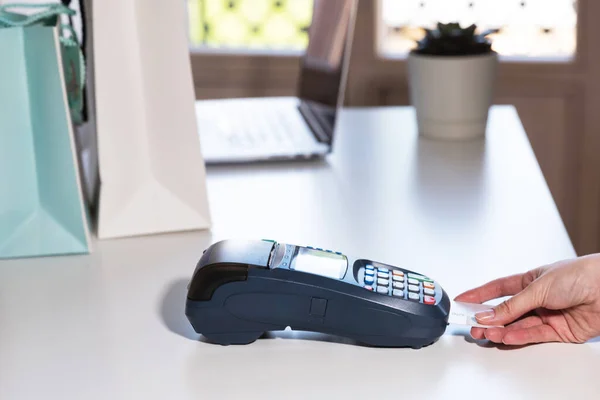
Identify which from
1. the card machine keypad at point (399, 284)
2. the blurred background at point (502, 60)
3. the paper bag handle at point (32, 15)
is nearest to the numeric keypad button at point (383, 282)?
the card machine keypad at point (399, 284)

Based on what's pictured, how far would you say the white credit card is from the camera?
73 cm

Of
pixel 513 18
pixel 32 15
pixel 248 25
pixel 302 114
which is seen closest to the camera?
pixel 32 15

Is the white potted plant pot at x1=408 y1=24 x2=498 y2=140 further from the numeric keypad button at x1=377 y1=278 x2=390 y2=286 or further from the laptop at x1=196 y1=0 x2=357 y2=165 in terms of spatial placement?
the numeric keypad button at x1=377 y1=278 x2=390 y2=286

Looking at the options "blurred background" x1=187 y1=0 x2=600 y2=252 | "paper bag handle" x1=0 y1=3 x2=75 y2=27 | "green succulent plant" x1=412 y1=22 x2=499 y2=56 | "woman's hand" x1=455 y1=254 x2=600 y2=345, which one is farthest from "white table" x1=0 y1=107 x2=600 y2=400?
"blurred background" x1=187 y1=0 x2=600 y2=252

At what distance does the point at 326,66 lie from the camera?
1416 millimetres

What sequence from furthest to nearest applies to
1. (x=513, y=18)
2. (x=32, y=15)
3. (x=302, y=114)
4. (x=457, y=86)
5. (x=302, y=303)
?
1. (x=513, y=18)
2. (x=302, y=114)
3. (x=457, y=86)
4. (x=32, y=15)
5. (x=302, y=303)

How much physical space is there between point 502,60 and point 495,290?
1.71 m

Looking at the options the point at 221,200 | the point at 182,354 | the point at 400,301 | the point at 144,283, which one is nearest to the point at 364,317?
the point at 400,301

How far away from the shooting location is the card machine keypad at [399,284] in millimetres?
716

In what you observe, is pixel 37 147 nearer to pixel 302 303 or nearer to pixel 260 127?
pixel 302 303

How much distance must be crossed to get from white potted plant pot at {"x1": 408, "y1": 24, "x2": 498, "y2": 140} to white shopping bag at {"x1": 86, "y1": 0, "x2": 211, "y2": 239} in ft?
1.77

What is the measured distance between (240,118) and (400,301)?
0.84m

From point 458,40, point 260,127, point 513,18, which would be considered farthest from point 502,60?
point 260,127

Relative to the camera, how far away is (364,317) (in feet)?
2.31
